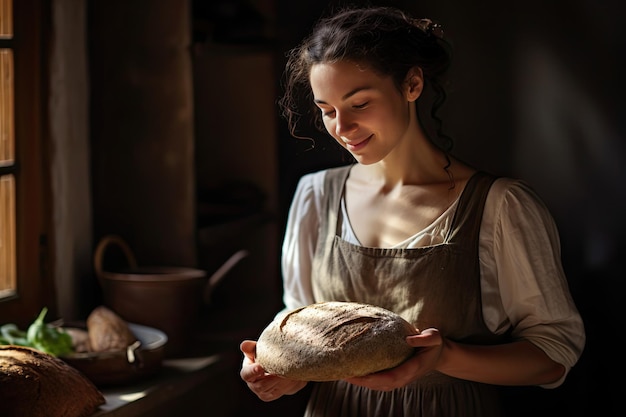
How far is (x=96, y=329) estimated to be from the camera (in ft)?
7.10

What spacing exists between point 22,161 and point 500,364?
1.47 m

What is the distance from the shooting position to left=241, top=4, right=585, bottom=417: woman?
5.45 ft

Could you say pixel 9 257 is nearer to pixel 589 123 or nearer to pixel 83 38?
pixel 83 38

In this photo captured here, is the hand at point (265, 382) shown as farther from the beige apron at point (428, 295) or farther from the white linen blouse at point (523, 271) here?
the white linen blouse at point (523, 271)

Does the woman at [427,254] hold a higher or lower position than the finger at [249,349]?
higher

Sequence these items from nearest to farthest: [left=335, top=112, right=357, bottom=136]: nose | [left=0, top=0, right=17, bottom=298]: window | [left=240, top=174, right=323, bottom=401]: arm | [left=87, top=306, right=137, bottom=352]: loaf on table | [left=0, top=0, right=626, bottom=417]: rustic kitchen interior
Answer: [left=335, top=112, right=357, bottom=136]: nose
[left=240, top=174, right=323, bottom=401]: arm
[left=87, top=306, right=137, bottom=352]: loaf on table
[left=0, top=0, right=17, bottom=298]: window
[left=0, top=0, right=626, bottom=417]: rustic kitchen interior

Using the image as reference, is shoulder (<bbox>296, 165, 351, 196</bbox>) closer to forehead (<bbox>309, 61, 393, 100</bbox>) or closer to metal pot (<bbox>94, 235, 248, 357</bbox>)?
forehead (<bbox>309, 61, 393, 100</bbox>)

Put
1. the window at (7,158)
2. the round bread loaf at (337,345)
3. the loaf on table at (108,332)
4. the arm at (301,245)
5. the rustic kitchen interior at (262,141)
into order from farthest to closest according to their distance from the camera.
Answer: the rustic kitchen interior at (262,141) < the window at (7,158) < the loaf on table at (108,332) < the arm at (301,245) < the round bread loaf at (337,345)

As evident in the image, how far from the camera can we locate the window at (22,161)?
7.48ft

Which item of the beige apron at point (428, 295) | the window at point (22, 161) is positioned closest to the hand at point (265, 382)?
the beige apron at point (428, 295)

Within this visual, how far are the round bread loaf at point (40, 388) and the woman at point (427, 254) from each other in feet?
1.32

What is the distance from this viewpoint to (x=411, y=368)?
1526 mm

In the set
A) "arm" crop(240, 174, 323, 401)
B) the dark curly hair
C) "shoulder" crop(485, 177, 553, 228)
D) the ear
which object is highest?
the dark curly hair

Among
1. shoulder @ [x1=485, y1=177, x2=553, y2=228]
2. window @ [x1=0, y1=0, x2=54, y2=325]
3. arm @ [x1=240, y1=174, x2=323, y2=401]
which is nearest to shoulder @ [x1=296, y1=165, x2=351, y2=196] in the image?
arm @ [x1=240, y1=174, x2=323, y2=401]
